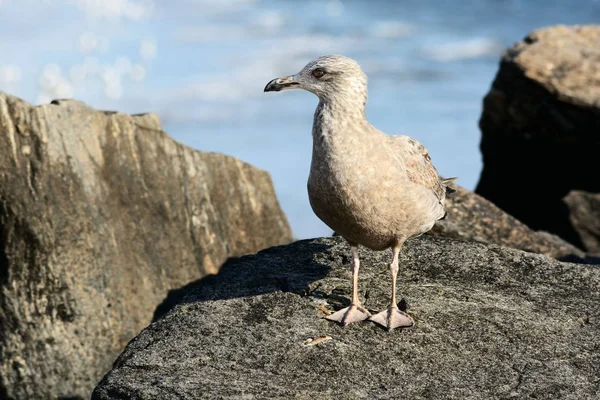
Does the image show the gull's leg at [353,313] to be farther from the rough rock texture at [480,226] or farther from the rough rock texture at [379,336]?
the rough rock texture at [480,226]

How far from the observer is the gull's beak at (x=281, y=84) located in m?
7.77

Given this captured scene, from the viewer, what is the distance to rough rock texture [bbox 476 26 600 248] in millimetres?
18672

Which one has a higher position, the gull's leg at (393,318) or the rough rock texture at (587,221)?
the gull's leg at (393,318)

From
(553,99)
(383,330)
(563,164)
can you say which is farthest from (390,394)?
(563,164)

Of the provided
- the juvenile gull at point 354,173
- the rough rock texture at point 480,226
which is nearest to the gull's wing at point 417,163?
the juvenile gull at point 354,173

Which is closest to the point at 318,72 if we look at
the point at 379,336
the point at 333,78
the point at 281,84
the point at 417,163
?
the point at 333,78

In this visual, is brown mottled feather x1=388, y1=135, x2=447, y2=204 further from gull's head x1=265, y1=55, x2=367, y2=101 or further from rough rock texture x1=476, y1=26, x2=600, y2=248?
rough rock texture x1=476, y1=26, x2=600, y2=248

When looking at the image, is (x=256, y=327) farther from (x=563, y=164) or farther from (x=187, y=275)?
(x=563, y=164)

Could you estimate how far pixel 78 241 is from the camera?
1120 cm

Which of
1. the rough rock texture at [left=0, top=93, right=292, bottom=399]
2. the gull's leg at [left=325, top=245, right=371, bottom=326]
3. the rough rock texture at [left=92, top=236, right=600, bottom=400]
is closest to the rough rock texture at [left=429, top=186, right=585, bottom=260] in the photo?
the rough rock texture at [left=92, top=236, right=600, bottom=400]

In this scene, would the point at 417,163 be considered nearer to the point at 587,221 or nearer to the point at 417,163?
the point at 417,163

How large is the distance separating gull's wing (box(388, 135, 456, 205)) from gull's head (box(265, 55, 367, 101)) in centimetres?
81

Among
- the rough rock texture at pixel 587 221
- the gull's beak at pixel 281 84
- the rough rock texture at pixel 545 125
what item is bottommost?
→ the rough rock texture at pixel 587 221

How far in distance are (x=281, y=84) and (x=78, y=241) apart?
476 cm
